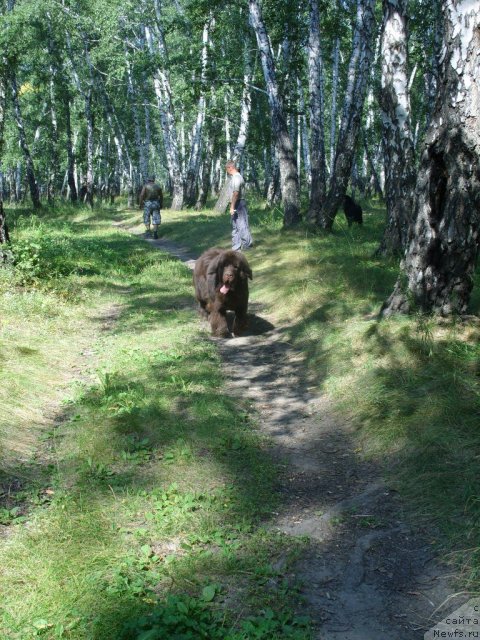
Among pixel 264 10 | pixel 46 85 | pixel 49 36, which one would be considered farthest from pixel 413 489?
pixel 46 85

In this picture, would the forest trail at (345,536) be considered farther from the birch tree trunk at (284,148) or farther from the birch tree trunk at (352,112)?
the birch tree trunk at (284,148)

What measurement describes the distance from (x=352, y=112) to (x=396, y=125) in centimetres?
395

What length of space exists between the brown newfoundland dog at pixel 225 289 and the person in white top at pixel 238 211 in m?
4.29

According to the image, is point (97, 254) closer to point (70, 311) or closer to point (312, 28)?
point (70, 311)

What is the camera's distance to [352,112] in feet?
43.9

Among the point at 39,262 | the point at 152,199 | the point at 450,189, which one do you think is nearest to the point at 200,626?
the point at 450,189

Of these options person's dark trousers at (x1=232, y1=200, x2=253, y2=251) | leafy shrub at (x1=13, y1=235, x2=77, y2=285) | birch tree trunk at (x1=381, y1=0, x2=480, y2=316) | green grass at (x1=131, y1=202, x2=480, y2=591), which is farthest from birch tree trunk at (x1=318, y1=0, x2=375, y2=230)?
birch tree trunk at (x1=381, y1=0, x2=480, y2=316)

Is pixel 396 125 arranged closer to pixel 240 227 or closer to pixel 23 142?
pixel 240 227

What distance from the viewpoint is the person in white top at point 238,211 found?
12.7m

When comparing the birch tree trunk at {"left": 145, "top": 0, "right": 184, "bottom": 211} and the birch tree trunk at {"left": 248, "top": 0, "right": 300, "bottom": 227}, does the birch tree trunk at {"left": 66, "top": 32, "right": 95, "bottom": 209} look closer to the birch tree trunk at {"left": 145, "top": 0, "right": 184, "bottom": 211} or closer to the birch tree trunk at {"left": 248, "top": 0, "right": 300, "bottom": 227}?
the birch tree trunk at {"left": 145, "top": 0, "right": 184, "bottom": 211}

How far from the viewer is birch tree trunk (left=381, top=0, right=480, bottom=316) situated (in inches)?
227

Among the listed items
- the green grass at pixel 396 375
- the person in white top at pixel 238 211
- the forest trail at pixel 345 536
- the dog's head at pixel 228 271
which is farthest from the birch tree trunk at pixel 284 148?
the forest trail at pixel 345 536

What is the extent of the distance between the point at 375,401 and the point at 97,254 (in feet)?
32.3

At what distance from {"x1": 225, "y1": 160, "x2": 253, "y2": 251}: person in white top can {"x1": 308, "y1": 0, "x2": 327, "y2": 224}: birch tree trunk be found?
2146 millimetres
